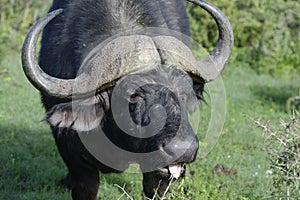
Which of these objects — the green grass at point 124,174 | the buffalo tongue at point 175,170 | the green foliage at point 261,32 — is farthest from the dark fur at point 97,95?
the green foliage at point 261,32

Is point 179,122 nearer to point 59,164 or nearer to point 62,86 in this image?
point 62,86

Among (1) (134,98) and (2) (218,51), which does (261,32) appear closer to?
(2) (218,51)

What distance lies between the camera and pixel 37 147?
583 cm

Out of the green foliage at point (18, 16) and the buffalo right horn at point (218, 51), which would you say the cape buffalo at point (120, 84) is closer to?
the buffalo right horn at point (218, 51)

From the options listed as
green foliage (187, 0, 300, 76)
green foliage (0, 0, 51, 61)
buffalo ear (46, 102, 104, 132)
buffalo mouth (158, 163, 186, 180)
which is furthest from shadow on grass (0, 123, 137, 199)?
green foliage (187, 0, 300, 76)

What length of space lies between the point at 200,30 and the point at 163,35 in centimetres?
675

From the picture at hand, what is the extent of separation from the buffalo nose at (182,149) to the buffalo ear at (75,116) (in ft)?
2.34

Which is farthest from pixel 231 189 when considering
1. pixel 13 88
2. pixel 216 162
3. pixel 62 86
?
pixel 13 88

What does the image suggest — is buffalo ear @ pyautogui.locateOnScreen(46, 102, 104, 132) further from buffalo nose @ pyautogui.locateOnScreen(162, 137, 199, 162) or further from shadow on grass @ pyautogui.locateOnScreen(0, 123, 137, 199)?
shadow on grass @ pyautogui.locateOnScreen(0, 123, 137, 199)

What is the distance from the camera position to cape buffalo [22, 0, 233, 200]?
136 inches

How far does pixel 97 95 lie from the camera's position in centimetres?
381

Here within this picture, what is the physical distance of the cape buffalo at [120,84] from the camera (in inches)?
136

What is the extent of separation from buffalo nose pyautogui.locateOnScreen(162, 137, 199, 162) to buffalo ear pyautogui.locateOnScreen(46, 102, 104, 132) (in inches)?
28.1

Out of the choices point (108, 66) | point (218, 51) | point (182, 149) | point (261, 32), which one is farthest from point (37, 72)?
point (261, 32)
